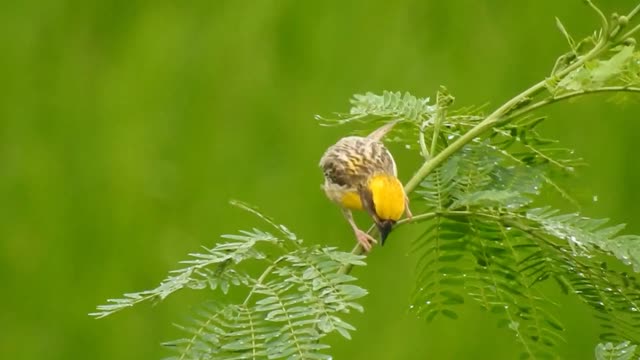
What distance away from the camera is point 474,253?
1521 millimetres

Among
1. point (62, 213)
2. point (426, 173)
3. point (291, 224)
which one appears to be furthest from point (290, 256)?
point (62, 213)

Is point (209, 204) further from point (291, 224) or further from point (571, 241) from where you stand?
point (571, 241)

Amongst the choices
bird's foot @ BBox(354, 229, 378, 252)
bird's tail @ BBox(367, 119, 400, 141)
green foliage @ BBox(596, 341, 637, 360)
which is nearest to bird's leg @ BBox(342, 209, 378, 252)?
bird's foot @ BBox(354, 229, 378, 252)

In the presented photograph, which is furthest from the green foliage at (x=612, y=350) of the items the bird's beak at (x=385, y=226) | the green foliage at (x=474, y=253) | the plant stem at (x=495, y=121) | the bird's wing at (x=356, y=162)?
the bird's wing at (x=356, y=162)

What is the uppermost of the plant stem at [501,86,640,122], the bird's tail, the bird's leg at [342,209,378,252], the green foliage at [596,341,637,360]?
the plant stem at [501,86,640,122]

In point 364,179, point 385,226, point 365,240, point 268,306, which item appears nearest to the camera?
point 268,306

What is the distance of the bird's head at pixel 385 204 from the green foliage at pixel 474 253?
16 centimetres

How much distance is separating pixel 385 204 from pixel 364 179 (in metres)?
0.37

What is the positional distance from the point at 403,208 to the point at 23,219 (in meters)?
2.31

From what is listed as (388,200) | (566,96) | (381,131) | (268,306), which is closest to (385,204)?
(388,200)

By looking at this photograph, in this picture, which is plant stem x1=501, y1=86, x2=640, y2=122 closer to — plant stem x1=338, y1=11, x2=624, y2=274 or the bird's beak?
plant stem x1=338, y1=11, x2=624, y2=274

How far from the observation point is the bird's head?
72.4 inches

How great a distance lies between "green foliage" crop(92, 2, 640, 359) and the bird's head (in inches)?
6.2

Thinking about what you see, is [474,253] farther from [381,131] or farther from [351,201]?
[351,201]
